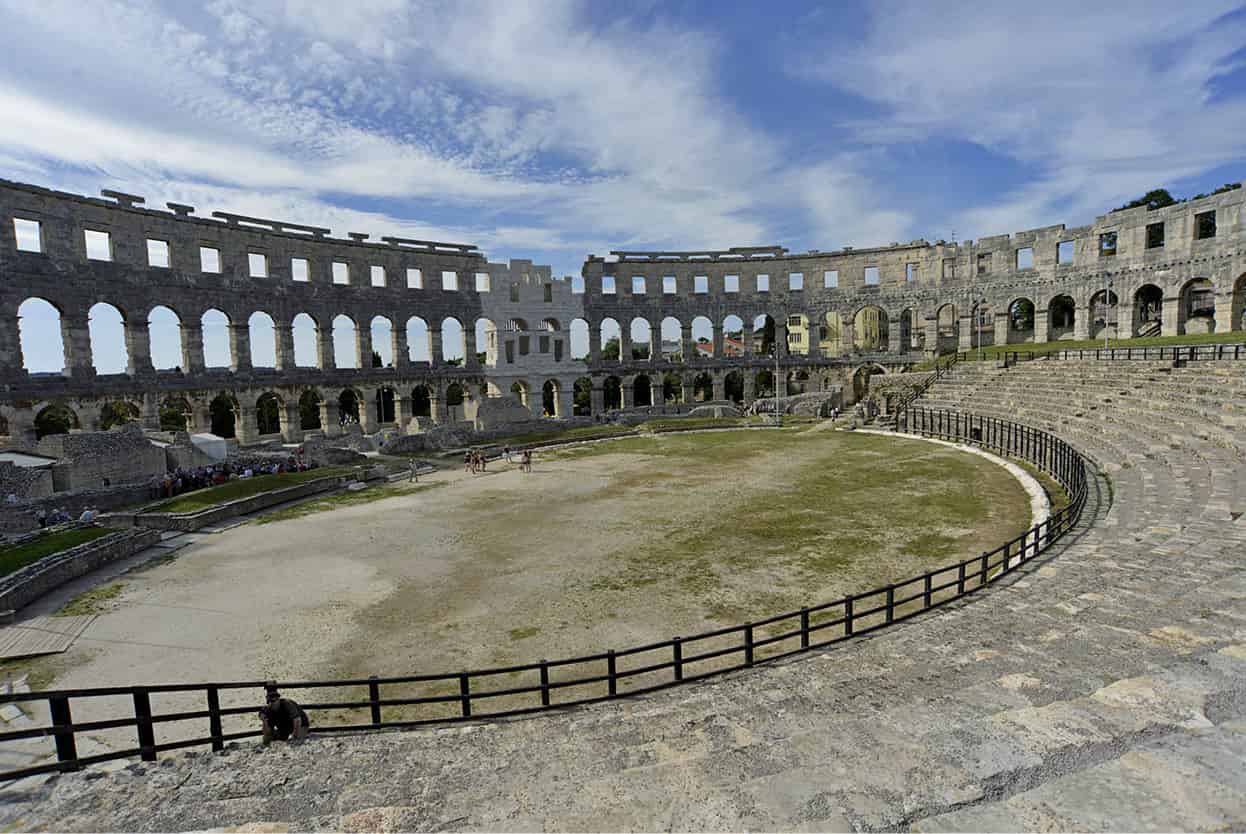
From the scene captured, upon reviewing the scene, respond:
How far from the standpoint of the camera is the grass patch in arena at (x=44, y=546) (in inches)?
601

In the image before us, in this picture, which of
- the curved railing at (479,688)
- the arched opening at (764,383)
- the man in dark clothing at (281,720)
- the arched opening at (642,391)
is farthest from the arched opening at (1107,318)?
the man in dark clothing at (281,720)

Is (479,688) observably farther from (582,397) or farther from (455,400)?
(582,397)

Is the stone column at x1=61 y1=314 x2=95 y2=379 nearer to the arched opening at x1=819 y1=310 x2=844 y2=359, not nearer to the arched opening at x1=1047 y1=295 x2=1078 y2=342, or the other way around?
the arched opening at x1=1047 y1=295 x2=1078 y2=342

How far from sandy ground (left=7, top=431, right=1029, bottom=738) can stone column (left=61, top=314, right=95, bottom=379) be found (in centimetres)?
2080

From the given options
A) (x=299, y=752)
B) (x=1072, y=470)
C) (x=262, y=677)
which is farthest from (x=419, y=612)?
(x=1072, y=470)

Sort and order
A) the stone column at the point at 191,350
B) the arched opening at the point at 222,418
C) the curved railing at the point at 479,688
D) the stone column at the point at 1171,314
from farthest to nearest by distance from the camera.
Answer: the arched opening at the point at 222,418 → the stone column at the point at 1171,314 → the stone column at the point at 191,350 → the curved railing at the point at 479,688

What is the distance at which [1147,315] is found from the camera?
4975cm

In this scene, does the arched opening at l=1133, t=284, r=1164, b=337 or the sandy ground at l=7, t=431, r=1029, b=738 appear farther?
the arched opening at l=1133, t=284, r=1164, b=337

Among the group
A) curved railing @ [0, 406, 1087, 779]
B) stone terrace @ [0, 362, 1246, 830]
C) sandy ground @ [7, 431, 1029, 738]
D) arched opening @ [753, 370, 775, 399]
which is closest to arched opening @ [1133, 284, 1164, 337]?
sandy ground @ [7, 431, 1029, 738]

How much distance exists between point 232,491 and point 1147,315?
203ft

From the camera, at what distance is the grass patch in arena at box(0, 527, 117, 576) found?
15.3m

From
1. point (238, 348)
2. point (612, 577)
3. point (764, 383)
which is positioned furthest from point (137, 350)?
point (764, 383)

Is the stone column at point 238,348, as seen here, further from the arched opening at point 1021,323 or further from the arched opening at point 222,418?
the arched opening at point 1021,323

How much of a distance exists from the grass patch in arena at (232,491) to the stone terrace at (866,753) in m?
18.5
